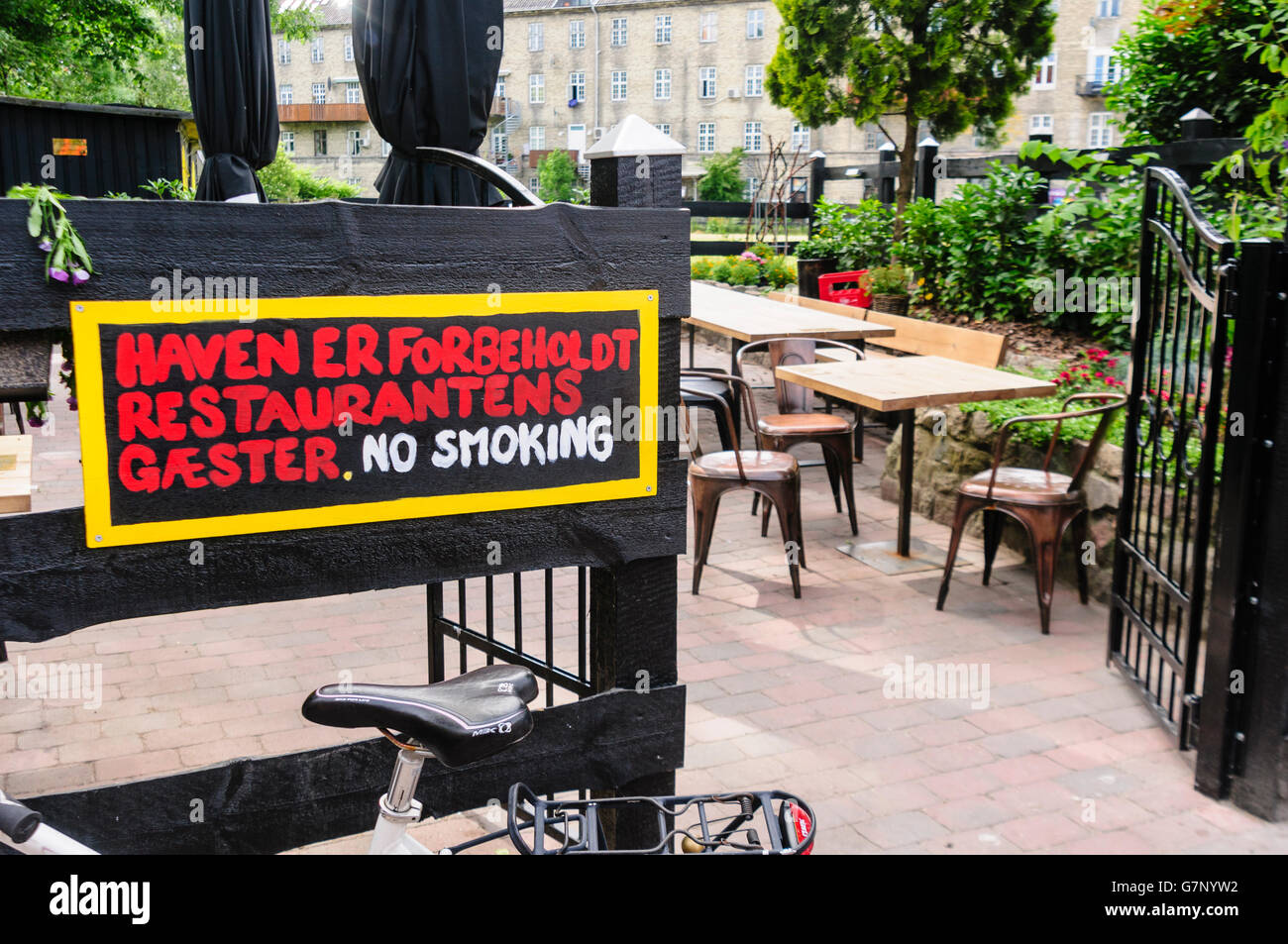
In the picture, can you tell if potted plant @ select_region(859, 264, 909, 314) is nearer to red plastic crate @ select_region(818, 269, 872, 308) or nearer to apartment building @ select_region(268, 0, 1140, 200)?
red plastic crate @ select_region(818, 269, 872, 308)

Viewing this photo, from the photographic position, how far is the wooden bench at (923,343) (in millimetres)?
7137

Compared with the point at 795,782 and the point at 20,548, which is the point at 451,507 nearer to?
the point at 20,548

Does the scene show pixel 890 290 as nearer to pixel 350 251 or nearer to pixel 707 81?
pixel 350 251

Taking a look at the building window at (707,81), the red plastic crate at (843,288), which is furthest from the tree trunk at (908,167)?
the building window at (707,81)

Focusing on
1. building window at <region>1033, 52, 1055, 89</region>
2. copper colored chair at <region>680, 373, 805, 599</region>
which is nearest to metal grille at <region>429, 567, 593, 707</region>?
copper colored chair at <region>680, 373, 805, 599</region>

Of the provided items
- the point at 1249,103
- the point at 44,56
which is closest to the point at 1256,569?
the point at 1249,103

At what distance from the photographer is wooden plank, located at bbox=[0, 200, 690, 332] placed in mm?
2014

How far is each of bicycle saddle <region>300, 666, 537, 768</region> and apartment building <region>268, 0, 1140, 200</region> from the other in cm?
5064

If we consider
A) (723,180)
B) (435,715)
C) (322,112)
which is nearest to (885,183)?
(435,715)

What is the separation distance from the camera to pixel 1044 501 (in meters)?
5.07

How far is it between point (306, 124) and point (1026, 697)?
2716 inches

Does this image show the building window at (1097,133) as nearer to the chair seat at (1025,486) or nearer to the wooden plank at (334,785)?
the chair seat at (1025,486)

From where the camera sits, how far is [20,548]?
205 centimetres

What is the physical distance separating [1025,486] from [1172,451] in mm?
1419
